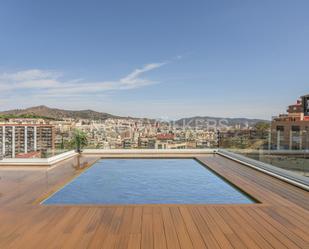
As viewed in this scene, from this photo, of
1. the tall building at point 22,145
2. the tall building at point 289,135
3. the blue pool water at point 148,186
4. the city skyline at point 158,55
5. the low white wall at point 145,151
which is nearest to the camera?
the blue pool water at point 148,186

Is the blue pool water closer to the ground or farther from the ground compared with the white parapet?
closer to the ground

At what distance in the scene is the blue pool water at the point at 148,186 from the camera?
11.9 ft

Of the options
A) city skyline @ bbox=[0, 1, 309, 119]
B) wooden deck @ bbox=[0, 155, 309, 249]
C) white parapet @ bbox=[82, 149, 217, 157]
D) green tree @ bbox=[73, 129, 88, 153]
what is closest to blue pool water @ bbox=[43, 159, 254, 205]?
wooden deck @ bbox=[0, 155, 309, 249]

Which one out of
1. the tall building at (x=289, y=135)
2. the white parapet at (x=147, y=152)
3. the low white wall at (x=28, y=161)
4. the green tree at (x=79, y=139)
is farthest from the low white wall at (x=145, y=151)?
the tall building at (x=289, y=135)

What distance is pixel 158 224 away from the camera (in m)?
2.50

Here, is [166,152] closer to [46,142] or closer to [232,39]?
[46,142]

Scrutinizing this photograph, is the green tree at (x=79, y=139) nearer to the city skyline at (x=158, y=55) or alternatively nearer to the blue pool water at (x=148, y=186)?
the blue pool water at (x=148, y=186)

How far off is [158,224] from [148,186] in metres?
2.07

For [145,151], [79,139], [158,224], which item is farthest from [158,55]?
[158,224]

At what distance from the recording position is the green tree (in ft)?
27.6

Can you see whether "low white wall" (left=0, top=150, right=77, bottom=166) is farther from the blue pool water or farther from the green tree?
the green tree

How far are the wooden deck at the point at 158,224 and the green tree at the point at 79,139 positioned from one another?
4.75 metres

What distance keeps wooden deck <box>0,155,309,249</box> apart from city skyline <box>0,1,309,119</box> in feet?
14.3

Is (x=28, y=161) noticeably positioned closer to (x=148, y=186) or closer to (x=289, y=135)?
(x=148, y=186)
